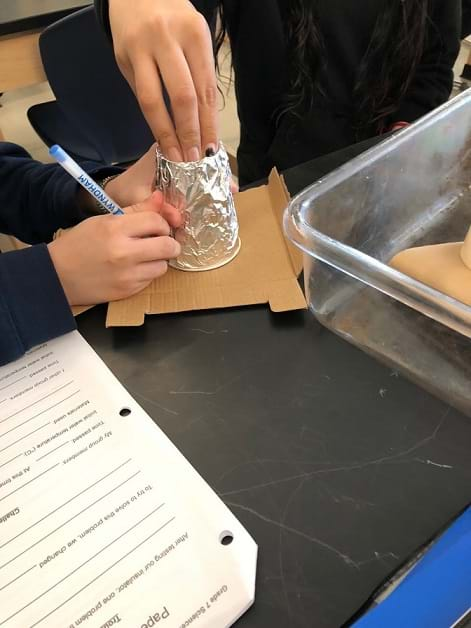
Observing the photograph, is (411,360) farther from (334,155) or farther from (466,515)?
(334,155)

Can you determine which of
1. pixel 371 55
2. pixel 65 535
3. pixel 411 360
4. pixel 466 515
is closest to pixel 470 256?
pixel 411 360

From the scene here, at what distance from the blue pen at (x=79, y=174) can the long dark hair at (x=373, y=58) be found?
1.30ft

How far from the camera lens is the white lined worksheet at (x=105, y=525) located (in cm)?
27

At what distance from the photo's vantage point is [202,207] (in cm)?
45

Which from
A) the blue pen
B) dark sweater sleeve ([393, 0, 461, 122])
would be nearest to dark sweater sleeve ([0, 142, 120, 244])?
the blue pen

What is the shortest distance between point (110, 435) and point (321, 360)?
0.17m

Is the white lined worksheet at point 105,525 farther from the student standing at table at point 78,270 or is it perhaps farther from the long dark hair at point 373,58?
the long dark hair at point 373,58

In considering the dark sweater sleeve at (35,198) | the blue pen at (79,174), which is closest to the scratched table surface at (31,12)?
the dark sweater sleeve at (35,198)

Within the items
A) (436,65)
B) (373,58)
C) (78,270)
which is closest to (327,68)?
(373,58)

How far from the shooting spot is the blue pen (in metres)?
0.42

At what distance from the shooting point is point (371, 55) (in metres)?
0.75

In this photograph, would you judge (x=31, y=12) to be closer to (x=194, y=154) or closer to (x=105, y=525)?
(x=194, y=154)

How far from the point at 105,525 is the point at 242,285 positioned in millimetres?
233

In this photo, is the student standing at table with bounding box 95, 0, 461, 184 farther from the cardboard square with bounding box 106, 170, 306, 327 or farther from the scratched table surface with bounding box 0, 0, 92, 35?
the scratched table surface with bounding box 0, 0, 92, 35
